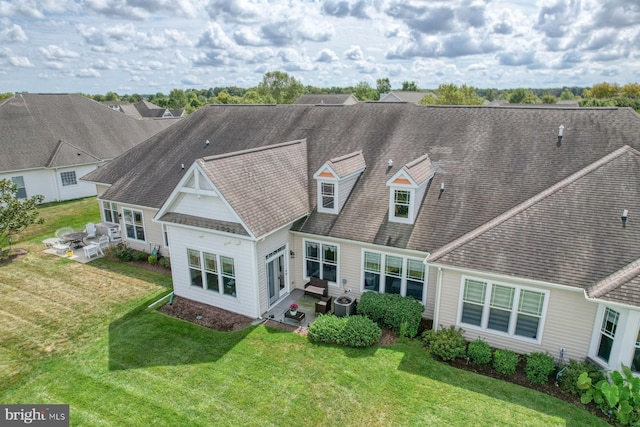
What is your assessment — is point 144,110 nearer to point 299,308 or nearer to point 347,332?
point 299,308

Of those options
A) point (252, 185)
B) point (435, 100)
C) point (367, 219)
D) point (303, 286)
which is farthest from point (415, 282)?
point (435, 100)

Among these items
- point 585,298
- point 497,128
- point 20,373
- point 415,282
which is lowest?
point 20,373

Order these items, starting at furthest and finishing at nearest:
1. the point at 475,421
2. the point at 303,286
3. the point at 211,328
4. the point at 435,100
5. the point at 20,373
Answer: the point at 435,100, the point at 303,286, the point at 211,328, the point at 20,373, the point at 475,421

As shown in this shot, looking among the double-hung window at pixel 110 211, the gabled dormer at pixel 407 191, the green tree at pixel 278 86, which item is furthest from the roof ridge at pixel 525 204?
the green tree at pixel 278 86

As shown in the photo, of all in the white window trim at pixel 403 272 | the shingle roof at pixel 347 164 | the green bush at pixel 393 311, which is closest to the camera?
the green bush at pixel 393 311

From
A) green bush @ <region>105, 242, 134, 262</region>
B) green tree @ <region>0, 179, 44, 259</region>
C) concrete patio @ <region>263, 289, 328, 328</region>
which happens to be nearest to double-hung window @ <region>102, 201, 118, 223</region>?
green bush @ <region>105, 242, 134, 262</region>

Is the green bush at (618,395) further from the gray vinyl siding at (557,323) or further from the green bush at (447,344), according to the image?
the green bush at (447,344)

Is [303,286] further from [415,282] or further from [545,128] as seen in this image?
[545,128]
